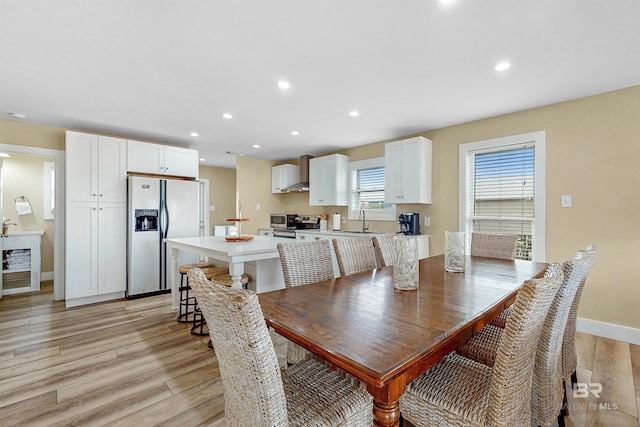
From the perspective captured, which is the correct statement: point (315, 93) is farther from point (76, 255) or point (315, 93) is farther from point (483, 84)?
point (76, 255)

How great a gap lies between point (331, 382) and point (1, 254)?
16.9 feet

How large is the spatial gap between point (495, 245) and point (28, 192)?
665cm

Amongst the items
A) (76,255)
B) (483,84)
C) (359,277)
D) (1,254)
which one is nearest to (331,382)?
(359,277)

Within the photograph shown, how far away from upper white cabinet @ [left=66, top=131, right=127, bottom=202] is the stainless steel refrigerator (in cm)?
17

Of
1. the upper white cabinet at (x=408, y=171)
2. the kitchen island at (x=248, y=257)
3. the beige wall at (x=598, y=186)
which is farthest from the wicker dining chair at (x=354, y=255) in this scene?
the beige wall at (x=598, y=186)

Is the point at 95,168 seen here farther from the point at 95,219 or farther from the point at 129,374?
the point at 129,374

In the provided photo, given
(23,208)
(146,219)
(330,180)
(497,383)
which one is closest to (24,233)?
(23,208)

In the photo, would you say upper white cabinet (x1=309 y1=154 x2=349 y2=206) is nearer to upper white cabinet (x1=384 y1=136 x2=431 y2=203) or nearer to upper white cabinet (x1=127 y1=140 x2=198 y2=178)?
upper white cabinet (x1=384 y1=136 x2=431 y2=203)

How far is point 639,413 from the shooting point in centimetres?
172

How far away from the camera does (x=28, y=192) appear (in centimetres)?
467

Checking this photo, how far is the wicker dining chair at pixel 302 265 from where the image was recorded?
1.78m

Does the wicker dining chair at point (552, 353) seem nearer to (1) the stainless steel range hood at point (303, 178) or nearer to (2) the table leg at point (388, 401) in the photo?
(2) the table leg at point (388, 401)

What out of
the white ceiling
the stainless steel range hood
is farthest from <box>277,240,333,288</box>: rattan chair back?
the stainless steel range hood

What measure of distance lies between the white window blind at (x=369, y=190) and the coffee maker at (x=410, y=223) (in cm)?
41
